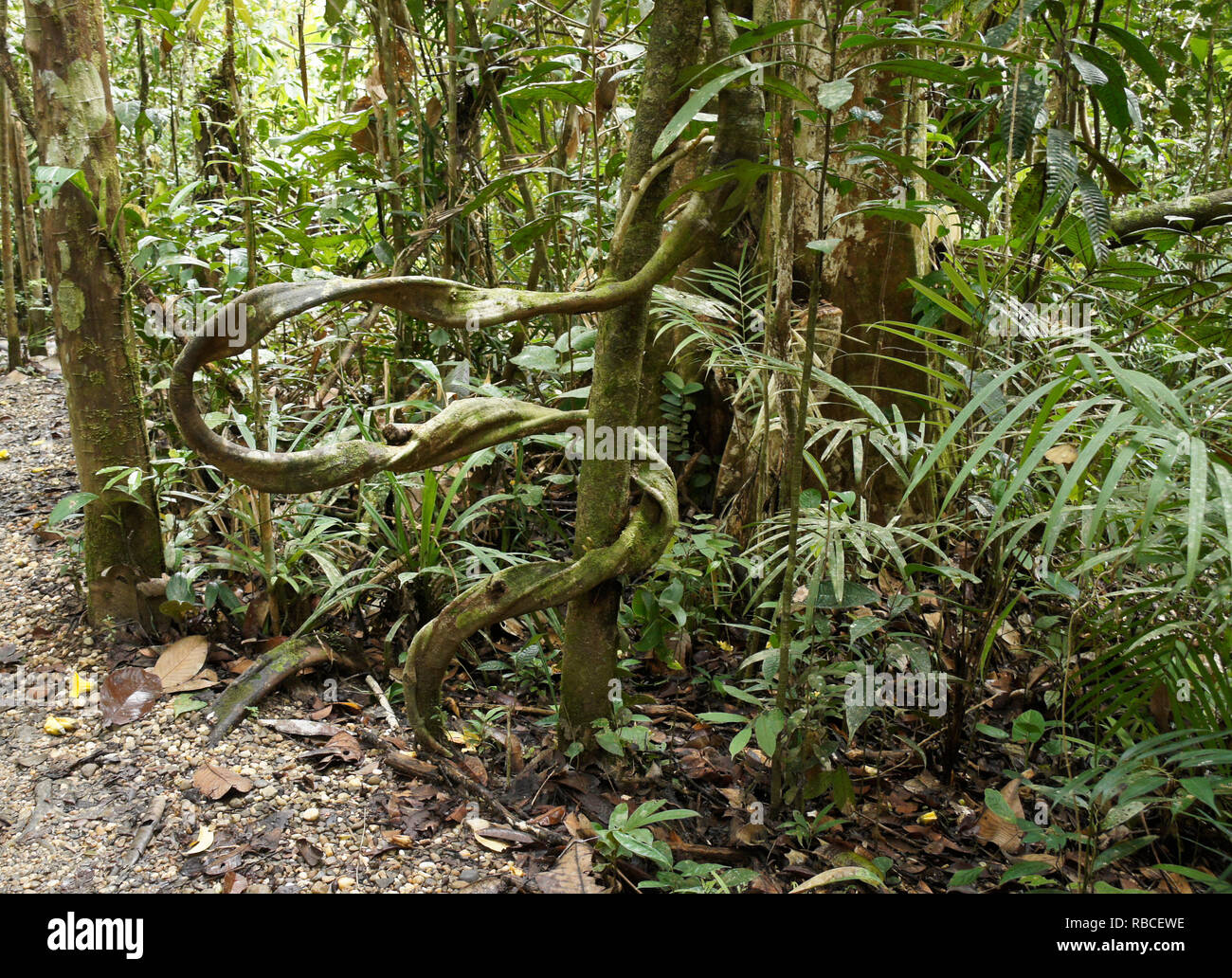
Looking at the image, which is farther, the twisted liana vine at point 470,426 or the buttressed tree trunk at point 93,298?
the buttressed tree trunk at point 93,298

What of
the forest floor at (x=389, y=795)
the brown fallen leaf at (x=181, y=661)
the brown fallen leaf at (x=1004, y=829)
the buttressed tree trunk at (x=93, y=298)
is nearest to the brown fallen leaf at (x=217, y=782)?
the forest floor at (x=389, y=795)

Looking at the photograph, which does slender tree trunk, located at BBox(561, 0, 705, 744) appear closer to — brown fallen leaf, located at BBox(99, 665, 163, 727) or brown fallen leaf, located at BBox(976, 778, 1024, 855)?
brown fallen leaf, located at BBox(976, 778, 1024, 855)

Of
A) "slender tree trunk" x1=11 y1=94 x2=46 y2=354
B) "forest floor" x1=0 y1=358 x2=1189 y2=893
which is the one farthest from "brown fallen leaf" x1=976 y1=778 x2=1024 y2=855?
"slender tree trunk" x1=11 y1=94 x2=46 y2=354

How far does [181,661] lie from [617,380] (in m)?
1.45

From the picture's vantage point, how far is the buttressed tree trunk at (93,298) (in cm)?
223

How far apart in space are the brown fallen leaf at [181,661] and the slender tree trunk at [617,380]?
1.04 metres

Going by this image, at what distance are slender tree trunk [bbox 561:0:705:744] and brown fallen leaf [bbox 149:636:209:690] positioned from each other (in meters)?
1.04

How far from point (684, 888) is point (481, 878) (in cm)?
42

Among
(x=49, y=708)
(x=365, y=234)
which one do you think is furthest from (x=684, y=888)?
(x=365, y=234)

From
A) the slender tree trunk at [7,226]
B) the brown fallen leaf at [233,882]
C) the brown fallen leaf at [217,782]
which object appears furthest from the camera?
the slender tree trunk at [7,226]

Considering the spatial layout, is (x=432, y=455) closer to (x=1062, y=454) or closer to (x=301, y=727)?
(x=301, y=727)

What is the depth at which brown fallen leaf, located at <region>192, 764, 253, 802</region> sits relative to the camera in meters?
1.86

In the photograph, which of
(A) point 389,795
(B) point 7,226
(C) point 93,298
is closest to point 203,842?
(A) point 389,795

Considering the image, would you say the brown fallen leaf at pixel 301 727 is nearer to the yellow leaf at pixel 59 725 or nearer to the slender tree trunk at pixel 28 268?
the yellow leaf at pixel 59 725
